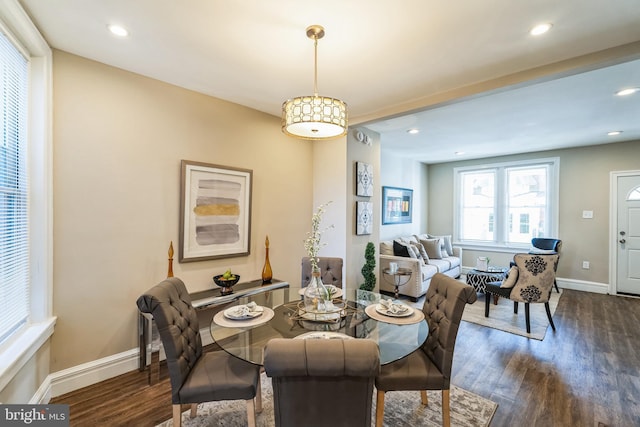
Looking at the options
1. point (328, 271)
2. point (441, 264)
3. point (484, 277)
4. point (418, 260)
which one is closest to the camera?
point (328, 271)

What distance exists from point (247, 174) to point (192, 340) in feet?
6.16

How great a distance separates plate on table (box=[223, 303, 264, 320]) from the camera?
72.8 inches

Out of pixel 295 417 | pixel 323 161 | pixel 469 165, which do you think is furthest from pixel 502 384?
pixel 469 165

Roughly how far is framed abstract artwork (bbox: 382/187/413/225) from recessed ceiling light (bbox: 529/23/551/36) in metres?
3.82

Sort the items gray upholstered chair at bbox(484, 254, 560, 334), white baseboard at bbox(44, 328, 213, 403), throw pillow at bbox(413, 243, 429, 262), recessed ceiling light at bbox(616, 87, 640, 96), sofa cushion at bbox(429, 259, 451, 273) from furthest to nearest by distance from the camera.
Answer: throw pillow at bbox(413, 243, 429, 262), sofa cushion at bbox(429, 259, 451, 273), gray upholstered chair at bbox(484, 254, 560, 334), recessed ceiling light at bbox(616, 87, 640, 96), white baseboard at bbox(44, 328, 213, 403)

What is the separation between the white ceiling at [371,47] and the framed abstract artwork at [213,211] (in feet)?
2.69

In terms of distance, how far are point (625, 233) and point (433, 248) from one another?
3.06 meters

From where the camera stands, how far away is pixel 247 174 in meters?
3.21

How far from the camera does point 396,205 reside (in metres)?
6.04

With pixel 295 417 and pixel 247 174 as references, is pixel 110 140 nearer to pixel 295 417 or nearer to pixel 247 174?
pixel 247 174

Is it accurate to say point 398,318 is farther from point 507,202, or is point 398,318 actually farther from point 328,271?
point 507,202

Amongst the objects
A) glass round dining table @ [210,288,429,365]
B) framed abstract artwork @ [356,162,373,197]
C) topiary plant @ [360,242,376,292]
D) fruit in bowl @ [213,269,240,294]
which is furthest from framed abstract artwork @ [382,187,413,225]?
glass round dining table @ [210,288,429,365]

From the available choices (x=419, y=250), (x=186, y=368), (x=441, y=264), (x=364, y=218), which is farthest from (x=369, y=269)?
(x=186, y=368)

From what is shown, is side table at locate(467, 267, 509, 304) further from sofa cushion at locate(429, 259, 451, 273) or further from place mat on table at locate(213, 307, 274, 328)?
place mat on table at locate(213, 307, 274, 328)
